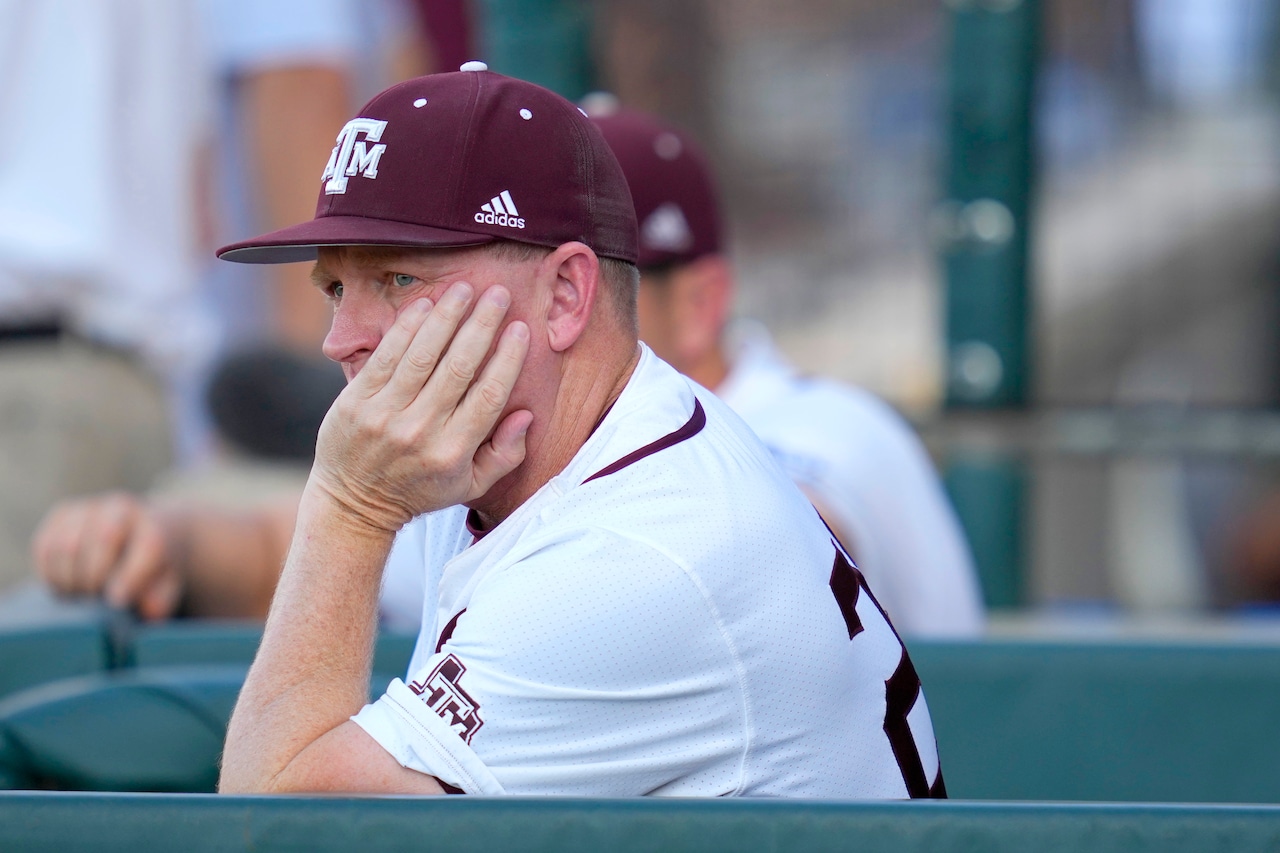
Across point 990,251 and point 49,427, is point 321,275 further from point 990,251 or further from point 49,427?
point 990,251

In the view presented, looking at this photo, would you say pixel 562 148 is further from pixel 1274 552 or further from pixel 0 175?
pixel 1274 552

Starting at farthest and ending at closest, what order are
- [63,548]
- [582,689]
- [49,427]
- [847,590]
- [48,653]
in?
[49,427], [63,548], [48,653], [847,590], [582,689]

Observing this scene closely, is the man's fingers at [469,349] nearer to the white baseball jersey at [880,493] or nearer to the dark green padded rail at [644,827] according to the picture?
the dark green padded rail at [644,827]

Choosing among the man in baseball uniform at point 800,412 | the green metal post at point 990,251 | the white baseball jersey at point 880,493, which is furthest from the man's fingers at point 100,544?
the green metal post at point 990,251

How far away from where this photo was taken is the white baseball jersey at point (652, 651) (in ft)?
4.81

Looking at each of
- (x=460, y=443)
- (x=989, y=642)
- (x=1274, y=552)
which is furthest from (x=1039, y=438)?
(x=460, y=443)

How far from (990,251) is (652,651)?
3.13 m

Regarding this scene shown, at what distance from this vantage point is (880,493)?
3127 millimetres

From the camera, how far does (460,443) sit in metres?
1.63

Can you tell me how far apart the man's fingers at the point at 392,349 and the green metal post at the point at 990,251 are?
2.95m

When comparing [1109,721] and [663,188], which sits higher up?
[663,188]

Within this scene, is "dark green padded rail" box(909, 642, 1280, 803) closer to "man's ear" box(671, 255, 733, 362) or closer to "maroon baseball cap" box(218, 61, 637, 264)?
"man's ear" box(671, 255, 733, 362)

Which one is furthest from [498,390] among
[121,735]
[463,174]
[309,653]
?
[121,735]

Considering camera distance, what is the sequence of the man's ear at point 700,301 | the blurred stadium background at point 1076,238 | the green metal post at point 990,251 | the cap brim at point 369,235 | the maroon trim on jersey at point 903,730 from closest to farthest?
the cap brim at point 369,235, the maroon trim on jersey at point 903,730, the man's ear at point 700,301, the green metal post at point 990,251, the blurred stadium background at point 1076,238
